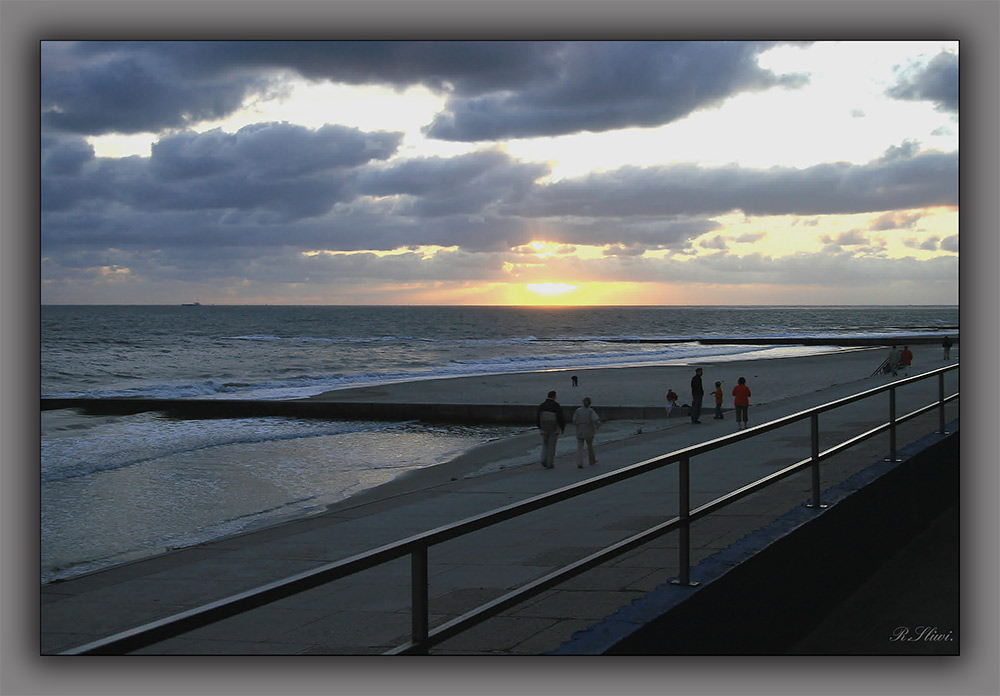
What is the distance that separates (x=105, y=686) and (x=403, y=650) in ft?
5.77

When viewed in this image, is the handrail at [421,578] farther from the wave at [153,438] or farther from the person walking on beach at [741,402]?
the wave at [153,438]

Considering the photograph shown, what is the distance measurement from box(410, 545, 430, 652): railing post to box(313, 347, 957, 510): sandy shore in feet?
39.7

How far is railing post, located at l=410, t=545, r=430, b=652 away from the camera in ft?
9.33

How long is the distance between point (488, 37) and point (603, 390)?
111 ft

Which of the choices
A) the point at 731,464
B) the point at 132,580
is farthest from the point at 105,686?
the point at 731,464

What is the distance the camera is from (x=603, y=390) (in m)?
38.5

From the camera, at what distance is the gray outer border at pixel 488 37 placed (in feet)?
13.2

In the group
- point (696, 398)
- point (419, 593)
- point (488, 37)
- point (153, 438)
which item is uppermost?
point (488, 37)

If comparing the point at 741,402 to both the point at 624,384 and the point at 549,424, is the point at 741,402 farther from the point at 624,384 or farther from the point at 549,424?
the point at 624,384

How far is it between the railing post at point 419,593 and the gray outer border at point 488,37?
1083 mm

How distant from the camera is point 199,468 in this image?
19984mm

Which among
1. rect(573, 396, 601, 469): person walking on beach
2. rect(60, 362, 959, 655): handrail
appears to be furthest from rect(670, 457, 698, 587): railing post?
rect(573, 396, 601, 469): person walking on beach

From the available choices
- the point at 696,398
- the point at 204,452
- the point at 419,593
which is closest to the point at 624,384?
the point at 696,398

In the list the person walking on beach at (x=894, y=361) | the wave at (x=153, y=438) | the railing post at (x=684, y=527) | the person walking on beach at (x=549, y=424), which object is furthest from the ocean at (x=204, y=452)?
the person walking on beach at (x=894, y=361)
